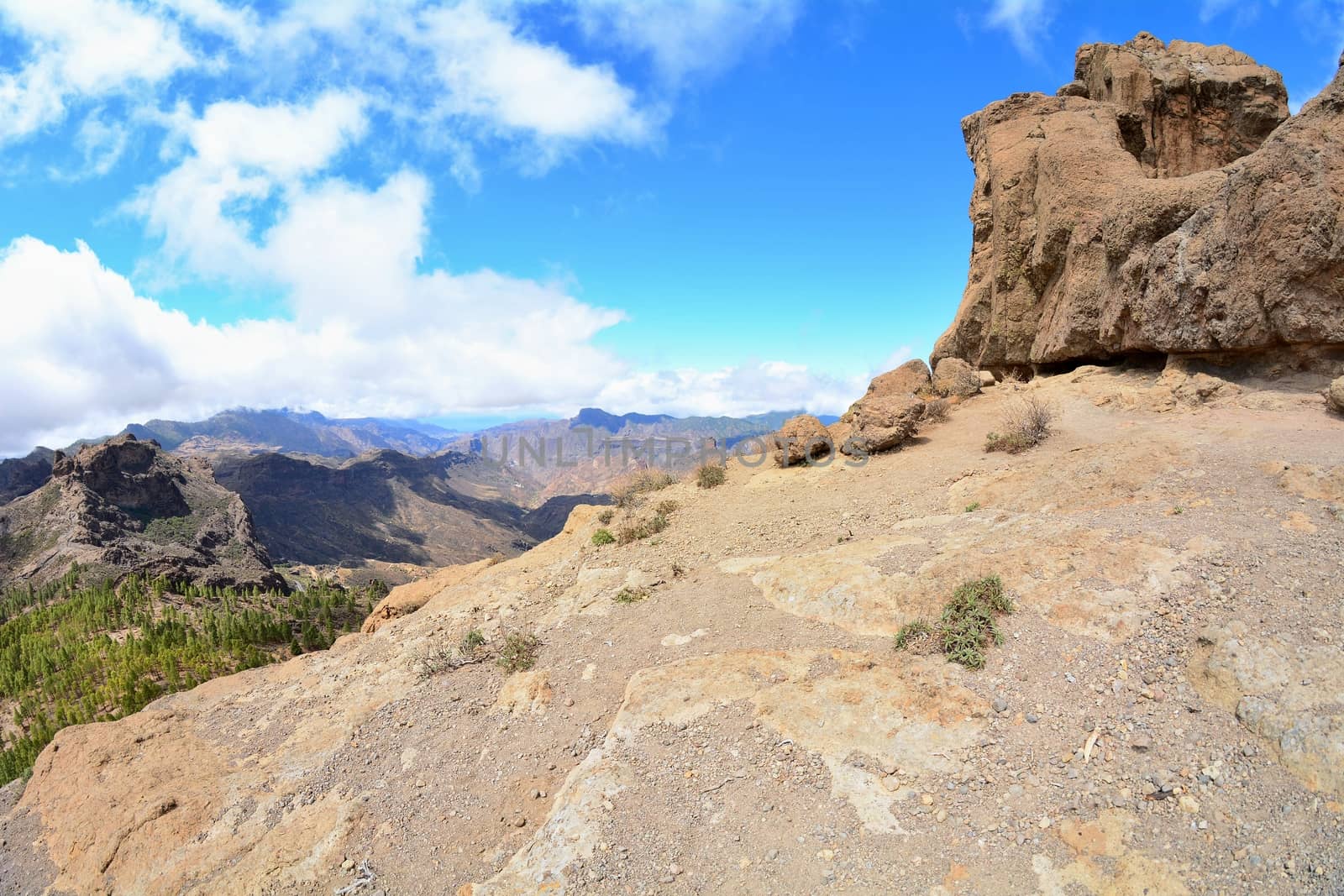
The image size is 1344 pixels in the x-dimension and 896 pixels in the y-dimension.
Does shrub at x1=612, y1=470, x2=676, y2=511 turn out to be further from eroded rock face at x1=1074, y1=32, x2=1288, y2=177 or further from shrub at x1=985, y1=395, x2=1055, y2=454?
eroded rock face at x1=1074, y1=32, x2=1288, y2=177

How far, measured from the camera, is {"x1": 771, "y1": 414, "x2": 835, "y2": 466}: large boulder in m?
18.5

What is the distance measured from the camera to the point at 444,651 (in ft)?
36.7

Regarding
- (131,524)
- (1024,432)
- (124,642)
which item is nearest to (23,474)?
(131,524)

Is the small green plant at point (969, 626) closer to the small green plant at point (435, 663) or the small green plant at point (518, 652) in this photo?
the small green plant at point (518, 652)

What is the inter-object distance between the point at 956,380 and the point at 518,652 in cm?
1988

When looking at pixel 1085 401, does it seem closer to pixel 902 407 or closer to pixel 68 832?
pixel 902 407

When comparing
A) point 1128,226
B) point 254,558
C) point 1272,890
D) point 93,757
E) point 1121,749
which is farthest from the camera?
point 254,558

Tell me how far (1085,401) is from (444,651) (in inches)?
707

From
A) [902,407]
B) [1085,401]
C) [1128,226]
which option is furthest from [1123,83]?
[902,407]

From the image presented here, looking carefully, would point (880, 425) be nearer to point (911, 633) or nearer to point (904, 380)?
point (904, 380)

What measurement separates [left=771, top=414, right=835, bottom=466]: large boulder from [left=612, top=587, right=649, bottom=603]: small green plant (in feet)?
27.1

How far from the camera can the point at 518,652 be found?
Result: 10.4 m

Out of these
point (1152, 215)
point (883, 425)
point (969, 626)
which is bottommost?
point (969, 626)

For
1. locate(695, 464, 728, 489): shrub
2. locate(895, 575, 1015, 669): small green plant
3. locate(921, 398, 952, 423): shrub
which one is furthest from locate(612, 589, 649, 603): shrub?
locate(921, 398, 952, 423): shrub
